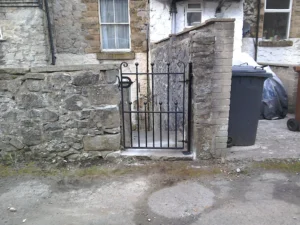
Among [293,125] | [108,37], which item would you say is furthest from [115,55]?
[293,125]

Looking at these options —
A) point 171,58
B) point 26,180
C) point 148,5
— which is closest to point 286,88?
point 171,58

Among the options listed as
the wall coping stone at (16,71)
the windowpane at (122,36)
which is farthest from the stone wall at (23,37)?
the wall coping stone at (16,71)

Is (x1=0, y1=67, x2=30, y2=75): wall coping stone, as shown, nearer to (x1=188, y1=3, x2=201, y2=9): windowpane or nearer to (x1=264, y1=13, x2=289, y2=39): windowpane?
(x1=188, y1=3, x2=201, y2=9): windowpane

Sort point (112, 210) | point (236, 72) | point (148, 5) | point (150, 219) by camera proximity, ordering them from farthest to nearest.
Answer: point (148, 5)
point (236, 72)
point (112, 210)
point (150, 219)

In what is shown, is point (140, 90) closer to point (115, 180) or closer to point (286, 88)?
point (286, 88)

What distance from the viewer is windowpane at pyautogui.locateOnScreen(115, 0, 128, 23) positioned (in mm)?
7484

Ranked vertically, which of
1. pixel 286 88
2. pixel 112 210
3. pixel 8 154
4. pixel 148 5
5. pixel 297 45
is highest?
pixel 148 5

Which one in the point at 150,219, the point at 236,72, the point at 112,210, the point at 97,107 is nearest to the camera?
the point at 150,219

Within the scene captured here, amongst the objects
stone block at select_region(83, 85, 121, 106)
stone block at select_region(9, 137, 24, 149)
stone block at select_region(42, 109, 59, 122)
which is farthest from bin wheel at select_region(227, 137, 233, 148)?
stone block at select_region(9, 137, 24, 149)

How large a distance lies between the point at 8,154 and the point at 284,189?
3660 mm

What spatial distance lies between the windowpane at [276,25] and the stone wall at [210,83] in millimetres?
6137

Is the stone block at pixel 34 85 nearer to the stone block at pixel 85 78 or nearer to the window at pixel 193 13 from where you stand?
the stone block at pixel 85 78

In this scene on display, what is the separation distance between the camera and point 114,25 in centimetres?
759

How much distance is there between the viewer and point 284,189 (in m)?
2.83
